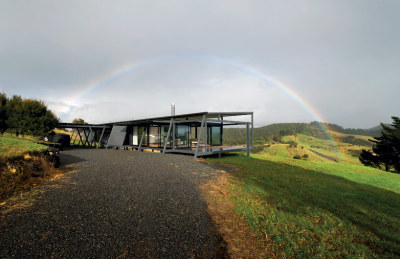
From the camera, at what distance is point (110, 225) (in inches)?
128

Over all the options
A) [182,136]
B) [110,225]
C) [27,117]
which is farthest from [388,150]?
[27,117]

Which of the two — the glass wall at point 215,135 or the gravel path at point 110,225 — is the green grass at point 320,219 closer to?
the gravel path at point 110,225

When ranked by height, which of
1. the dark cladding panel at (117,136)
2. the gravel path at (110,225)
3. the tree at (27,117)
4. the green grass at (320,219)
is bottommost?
the green grass at (320,219)

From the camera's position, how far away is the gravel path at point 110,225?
8.54 ft

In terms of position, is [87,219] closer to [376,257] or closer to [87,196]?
[87,196]

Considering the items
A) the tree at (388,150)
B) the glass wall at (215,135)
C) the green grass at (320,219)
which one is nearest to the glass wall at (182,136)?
the glass wall at (215,135)

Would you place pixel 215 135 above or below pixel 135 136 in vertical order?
above

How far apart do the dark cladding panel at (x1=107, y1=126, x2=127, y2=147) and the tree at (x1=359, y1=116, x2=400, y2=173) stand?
38877 millimetres

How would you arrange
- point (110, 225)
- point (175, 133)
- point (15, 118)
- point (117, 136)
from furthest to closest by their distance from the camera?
1. point (117, 136)
2. point (175, 133)
3. point (15, 118)
4. point (110, 225)

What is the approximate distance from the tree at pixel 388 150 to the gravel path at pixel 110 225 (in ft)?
119

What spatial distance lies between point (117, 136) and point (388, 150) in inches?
1573

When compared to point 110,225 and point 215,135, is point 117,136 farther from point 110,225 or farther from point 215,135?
point 110,225

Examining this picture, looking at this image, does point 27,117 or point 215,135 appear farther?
point 215,135

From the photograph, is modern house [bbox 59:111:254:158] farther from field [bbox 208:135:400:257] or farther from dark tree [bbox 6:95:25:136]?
field [bbox 208:135:400:257]
